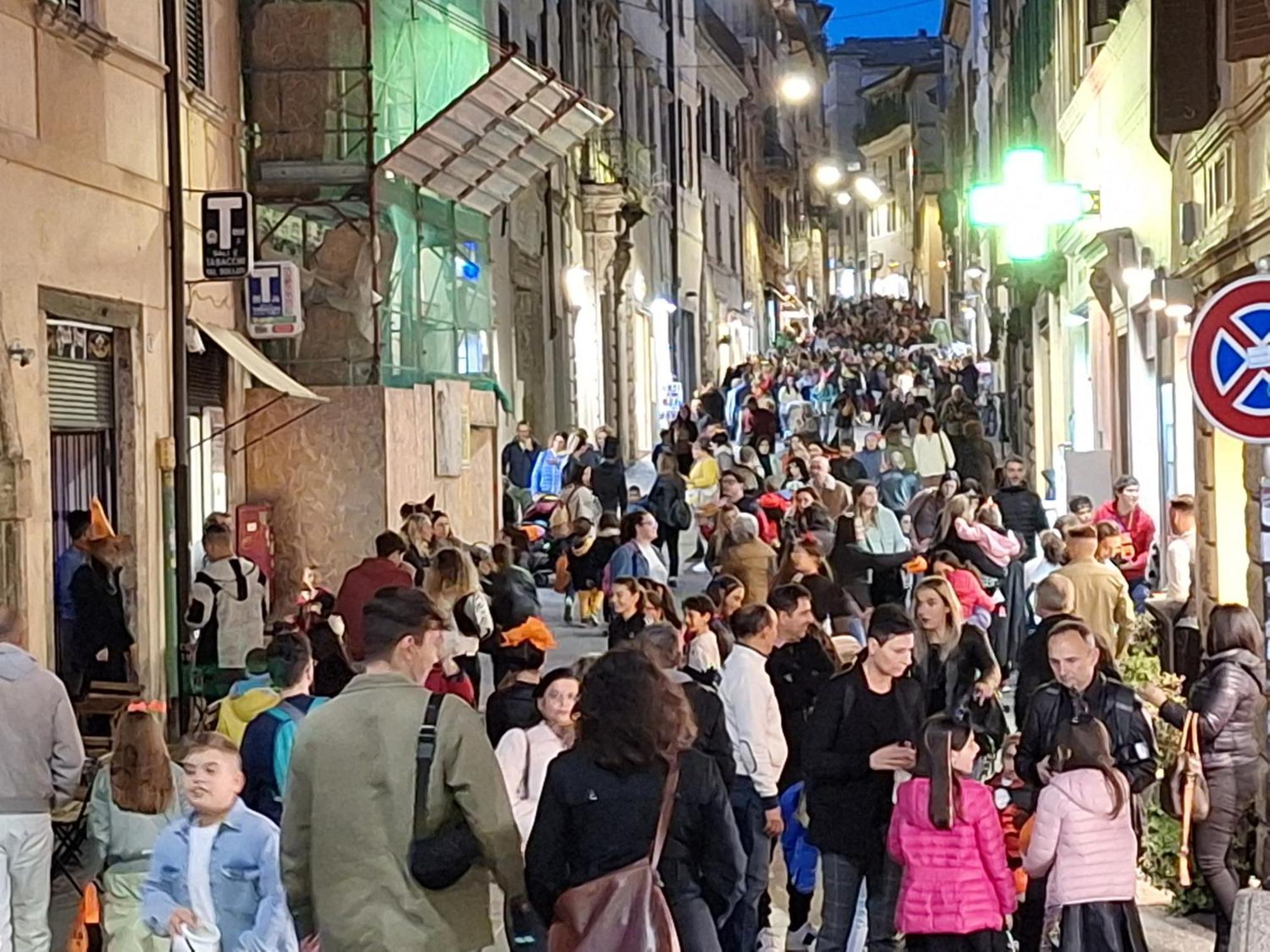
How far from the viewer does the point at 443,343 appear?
23.1 metres

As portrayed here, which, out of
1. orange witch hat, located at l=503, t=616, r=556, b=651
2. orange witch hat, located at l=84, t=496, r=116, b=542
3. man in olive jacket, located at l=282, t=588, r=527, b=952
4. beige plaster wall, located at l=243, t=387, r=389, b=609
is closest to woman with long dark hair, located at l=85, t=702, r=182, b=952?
orange witch hat, located at l=503, t=616, r=556, b=651

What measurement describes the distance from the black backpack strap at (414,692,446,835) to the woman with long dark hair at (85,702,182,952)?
2080 mm

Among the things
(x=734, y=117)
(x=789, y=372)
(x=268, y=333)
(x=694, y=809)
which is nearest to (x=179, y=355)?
Answer: (x=268, y=333)

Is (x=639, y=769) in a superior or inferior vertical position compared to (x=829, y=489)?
inferior

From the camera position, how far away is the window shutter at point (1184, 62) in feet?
41.7

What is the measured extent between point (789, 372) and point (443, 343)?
70.8 feet

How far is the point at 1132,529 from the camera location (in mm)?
16438

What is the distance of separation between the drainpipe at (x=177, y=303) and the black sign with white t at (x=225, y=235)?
0.36 meters

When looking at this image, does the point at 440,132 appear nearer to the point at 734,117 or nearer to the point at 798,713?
the point at 798,713

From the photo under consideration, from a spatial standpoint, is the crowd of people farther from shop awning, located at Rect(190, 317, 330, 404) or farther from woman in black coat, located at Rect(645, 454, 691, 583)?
woman in black coat, located at Rect(645, 454, 691, 583)

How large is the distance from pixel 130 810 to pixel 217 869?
4.56 ft

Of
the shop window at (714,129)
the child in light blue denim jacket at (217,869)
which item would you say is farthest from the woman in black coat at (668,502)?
the shop window at (714,129)

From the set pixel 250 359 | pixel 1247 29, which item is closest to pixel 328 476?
pixel 250 359

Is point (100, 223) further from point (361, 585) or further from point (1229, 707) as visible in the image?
point (1229, 707)
